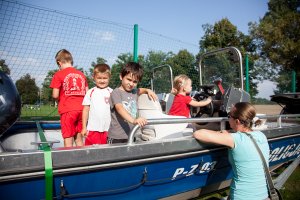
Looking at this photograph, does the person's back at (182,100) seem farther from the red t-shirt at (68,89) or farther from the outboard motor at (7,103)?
the outboard motor at (7,103)

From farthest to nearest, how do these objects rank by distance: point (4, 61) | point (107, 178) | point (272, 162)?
point (4, 61)
point (272, 162)
point (107, 178)

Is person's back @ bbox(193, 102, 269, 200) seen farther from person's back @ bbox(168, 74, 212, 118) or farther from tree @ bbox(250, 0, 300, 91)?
tree @ bbox(250, 0, 300, 91)

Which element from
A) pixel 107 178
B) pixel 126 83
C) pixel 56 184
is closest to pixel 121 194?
pixel 107 178

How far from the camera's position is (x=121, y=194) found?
7.89 ft

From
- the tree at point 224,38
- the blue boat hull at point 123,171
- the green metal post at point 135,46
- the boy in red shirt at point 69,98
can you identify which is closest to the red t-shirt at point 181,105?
the blue boat hull at point 123,171

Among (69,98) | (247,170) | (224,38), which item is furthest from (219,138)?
(224,38)

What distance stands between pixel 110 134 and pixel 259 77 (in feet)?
56.2

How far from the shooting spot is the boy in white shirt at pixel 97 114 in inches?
123

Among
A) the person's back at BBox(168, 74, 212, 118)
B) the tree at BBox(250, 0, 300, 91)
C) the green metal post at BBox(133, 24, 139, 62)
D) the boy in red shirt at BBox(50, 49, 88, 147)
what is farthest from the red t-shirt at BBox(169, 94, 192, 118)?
the tree at BBox(250, 0, 300, 91)

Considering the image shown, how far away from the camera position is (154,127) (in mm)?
3027

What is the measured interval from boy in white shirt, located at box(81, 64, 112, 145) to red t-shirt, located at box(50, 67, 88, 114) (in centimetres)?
28

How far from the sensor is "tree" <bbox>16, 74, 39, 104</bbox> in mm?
5297

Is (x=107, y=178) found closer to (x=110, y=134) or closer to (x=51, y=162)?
(x=51, y=162)

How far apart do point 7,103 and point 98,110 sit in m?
1.24
